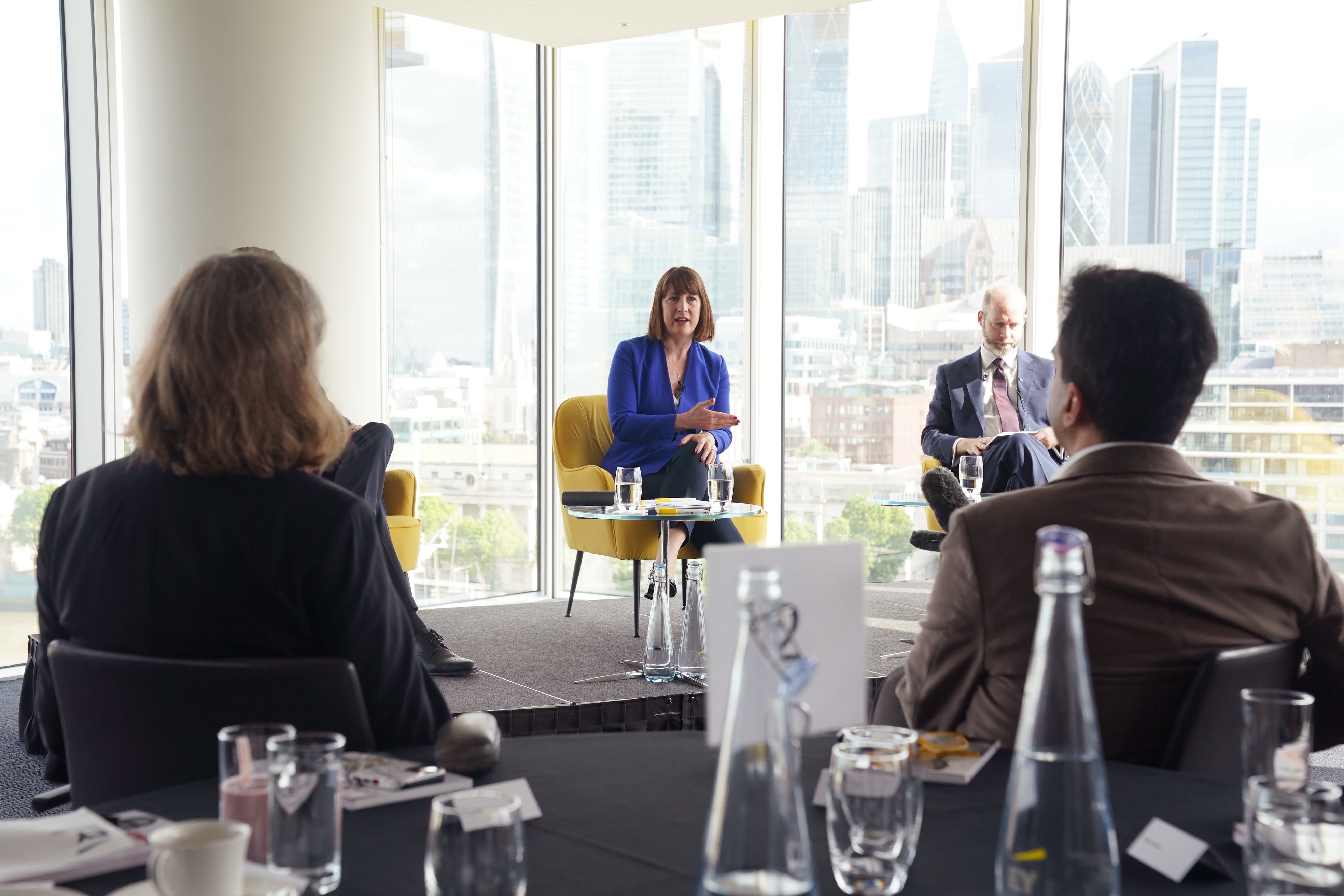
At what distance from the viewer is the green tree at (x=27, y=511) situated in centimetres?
491

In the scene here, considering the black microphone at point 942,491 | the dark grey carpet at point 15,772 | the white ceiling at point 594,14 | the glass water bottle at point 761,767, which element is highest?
the white ceiling at point 594,14

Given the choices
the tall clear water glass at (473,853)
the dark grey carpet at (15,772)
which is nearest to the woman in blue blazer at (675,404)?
the dark grey carpet at (15,772)

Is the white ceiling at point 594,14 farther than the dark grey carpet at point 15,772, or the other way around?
the white ceiling at point 594,14

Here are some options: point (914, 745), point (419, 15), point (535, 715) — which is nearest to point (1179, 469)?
point (914, 745)

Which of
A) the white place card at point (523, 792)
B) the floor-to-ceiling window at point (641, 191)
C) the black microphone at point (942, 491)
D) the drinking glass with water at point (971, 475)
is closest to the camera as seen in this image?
the white place card at point (523, 792)

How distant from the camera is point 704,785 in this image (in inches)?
45.6

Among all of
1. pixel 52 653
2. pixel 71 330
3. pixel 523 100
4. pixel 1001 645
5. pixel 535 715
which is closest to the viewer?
pixel 52 653

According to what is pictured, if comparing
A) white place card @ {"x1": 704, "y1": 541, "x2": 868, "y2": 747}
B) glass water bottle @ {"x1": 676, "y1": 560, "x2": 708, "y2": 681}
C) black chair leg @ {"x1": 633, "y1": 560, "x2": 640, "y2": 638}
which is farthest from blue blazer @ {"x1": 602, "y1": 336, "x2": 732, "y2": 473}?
white place card @ {"x1": 704, "y1": 541, "x2": 868, "y2": 747}

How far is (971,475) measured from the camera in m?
3.64

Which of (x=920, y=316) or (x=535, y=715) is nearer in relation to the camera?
(x=535, y=715)

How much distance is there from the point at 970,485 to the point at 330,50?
11.0ft

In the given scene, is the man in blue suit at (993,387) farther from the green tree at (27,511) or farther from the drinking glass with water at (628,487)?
the green tree at (27,511)

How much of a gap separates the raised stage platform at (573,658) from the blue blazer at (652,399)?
814mm

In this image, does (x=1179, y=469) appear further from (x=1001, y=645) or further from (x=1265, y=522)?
(x=1001, y=645)
